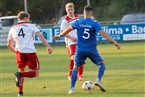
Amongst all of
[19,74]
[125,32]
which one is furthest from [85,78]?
[125,32]

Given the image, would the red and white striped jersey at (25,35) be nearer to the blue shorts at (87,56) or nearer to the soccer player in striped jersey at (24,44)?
the soccer player in striped jersey at (24,44)

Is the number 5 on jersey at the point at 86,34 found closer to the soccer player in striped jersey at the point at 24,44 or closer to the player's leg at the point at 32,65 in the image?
the soccer player in striped jersey at the point at 24,44

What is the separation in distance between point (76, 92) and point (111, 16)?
50.4 metres

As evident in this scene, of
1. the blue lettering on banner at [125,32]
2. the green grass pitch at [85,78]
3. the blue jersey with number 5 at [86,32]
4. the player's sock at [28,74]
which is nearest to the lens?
the blue jersey with number 5 at [86,32]

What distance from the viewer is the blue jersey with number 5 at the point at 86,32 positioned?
40.7ft

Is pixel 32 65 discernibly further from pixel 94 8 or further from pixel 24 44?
pixel 94 8

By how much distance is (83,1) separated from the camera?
2039 inches

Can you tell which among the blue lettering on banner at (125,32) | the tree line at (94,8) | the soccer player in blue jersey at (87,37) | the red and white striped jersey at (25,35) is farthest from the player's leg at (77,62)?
the tree line at (94,8)

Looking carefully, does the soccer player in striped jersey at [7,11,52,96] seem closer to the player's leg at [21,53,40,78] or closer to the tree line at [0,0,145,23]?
the player's leg at [21,53,40,78]

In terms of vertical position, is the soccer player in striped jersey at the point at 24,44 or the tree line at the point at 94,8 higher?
the soccer player in striped jersey at the point at 24,44

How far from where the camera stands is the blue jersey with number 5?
12.4m

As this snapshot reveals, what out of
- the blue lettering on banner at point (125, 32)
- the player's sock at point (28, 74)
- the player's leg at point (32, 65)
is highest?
the player's leg at point (32, 65)

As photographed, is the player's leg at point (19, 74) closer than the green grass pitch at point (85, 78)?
Yes

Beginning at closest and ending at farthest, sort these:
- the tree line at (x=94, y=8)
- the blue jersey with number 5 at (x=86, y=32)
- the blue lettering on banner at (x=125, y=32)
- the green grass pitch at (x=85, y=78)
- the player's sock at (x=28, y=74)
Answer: the blue jersey with number 5 at (x=86, y=32)
the player's sock at (x=28, y=74)
the green grass pitch at (x=85, y=78)
the blue lettering on banner at (x=125, y=32)
the tree line at (x=94, y=8)
